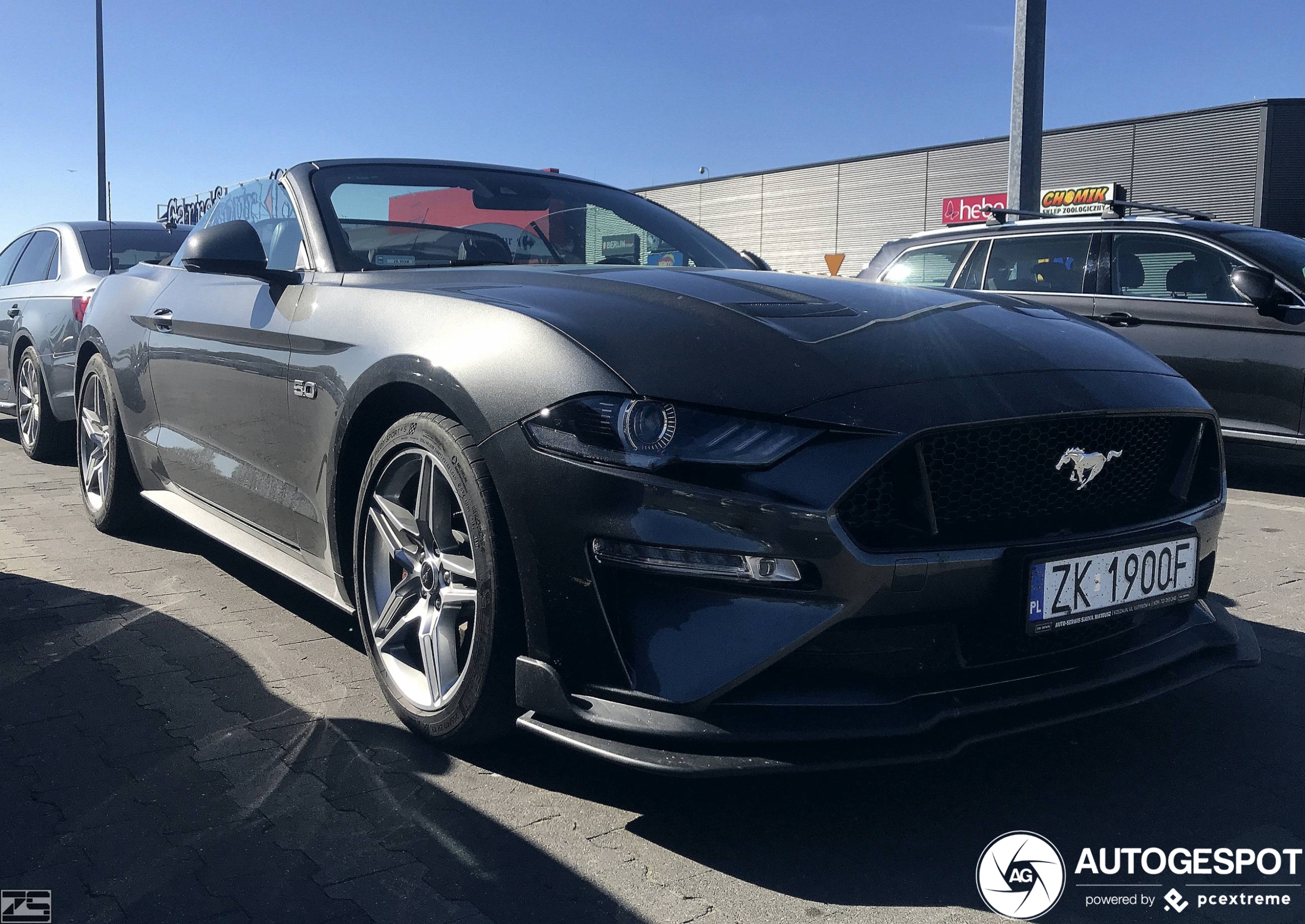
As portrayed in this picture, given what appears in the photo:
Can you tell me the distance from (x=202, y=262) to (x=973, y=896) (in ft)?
8.96

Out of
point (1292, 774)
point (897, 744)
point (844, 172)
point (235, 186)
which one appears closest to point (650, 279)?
point (897, 744)

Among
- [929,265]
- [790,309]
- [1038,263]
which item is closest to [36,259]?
[929,265]

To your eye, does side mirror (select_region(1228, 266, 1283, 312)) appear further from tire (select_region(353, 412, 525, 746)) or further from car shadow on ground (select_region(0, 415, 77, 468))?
car shadow on ground (select_region(0, 415, 77, 468))

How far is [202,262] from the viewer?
11.3 feet

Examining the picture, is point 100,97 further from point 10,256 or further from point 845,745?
point 845,745

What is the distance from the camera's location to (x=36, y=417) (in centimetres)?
750

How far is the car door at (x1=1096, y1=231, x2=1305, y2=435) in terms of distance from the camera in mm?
6258

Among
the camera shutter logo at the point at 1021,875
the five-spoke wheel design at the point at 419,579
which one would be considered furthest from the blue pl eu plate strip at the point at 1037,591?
the five-spoke wheel design at the point at 419,579

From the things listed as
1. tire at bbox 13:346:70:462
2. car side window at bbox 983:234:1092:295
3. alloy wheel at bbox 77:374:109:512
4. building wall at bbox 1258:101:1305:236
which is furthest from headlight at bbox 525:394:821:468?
building wall at bbox 1258:101:1305:236

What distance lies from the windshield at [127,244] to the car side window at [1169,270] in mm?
5686

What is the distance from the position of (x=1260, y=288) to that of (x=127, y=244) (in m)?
6.68

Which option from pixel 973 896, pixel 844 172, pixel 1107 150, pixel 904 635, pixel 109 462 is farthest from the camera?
pixel 844 172

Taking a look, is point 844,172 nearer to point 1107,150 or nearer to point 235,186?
point 1107,150

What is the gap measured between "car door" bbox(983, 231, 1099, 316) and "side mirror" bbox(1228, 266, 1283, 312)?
35.4 inches
